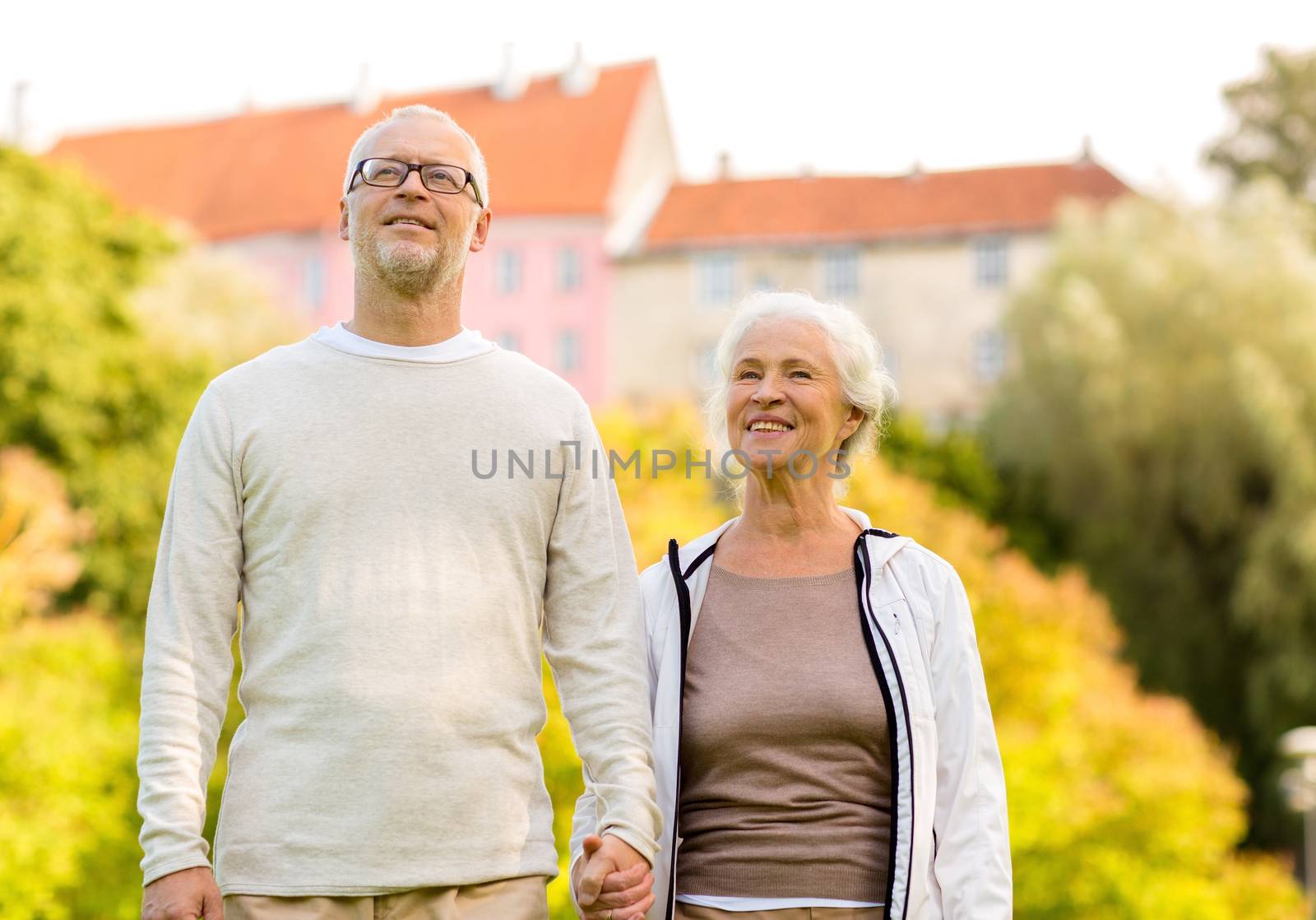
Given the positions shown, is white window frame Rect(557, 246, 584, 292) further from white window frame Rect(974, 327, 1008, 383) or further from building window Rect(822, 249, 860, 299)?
white window frame Rect(974, 327, 1008, 383)

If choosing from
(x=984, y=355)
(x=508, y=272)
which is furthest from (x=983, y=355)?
(x=508, y=272)

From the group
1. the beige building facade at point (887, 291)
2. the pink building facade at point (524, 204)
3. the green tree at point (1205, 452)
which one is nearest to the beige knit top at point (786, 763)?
the green tree at point (1205, 452)

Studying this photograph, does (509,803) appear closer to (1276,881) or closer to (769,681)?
(769,681)

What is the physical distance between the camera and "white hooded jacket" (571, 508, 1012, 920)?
3080mm

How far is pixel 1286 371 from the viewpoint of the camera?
2438 cm

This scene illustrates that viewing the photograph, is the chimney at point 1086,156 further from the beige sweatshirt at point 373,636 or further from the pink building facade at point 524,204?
the beige sweatshirt at point 373,636

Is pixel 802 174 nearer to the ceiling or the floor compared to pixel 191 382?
nearer to the ceiling

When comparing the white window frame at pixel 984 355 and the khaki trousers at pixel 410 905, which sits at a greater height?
the white window frame at pixel 984 355

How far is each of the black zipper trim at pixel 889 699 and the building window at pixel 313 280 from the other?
38446 millimetres

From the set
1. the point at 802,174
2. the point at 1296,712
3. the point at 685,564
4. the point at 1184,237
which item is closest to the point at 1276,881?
the point at 1296,712

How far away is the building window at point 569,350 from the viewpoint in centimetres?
4091

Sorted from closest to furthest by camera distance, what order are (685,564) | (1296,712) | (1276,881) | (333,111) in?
(685,564), (1276,881), (1296,712), (333,111)

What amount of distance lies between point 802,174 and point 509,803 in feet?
128

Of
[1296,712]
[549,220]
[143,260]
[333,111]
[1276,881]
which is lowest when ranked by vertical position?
[1276,881]
